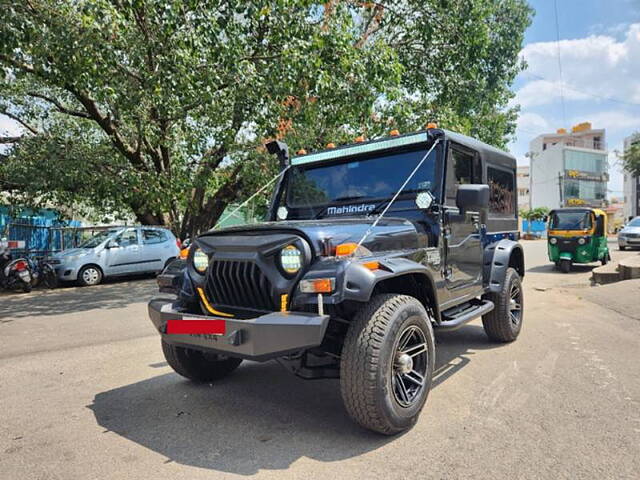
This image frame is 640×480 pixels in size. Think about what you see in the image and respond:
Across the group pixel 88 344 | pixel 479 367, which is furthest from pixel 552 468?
pixel 88 344

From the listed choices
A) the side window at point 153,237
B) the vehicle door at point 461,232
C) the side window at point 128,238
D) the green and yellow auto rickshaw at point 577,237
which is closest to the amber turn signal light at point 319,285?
the vehicle door at point 461,232

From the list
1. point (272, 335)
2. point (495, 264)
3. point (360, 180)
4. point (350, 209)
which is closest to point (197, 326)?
point (272, 335)

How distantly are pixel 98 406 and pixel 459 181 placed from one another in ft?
11.9

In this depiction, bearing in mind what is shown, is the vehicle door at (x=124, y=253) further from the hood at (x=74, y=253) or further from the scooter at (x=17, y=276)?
the scooter at (x=17, y=276)

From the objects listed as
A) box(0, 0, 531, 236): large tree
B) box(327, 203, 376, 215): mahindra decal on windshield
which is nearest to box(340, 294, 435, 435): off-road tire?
box(327, 203, 376, 215): mahindra decal on windshield

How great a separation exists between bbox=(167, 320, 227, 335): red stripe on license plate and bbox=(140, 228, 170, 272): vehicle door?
10453mm

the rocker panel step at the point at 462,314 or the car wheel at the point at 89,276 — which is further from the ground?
the rocker panel step at the point at 462,314

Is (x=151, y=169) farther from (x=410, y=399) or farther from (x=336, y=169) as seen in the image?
(x=410, y=399)

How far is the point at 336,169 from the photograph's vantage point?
4.43m

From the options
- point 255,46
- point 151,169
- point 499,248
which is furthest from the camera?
point 151,169

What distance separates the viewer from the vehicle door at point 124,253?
1220 centimetres

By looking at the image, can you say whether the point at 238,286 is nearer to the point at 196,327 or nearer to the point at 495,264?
the point at 196,327

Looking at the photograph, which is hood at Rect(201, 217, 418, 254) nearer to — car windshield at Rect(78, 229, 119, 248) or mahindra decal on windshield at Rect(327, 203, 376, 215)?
mahindra decal on windshield at Rect(327, 203, 376, 215)

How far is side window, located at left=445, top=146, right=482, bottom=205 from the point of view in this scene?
4.02m
